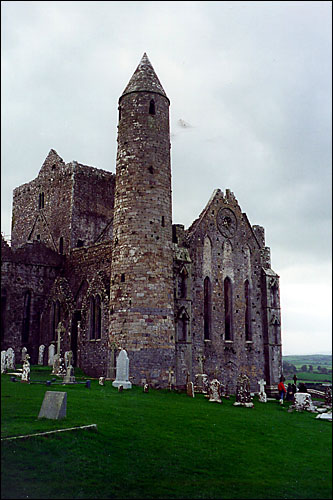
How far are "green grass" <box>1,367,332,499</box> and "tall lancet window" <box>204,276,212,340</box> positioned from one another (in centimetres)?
2053

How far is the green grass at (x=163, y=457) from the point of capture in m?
7.73

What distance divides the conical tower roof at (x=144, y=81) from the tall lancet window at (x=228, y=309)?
13865 millimetres

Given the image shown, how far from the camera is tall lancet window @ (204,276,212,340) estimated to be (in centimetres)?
3312

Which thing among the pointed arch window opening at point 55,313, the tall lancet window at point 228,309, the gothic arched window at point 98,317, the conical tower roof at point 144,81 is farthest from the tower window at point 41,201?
the tall lancet window at point 228,309

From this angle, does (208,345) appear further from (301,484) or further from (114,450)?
(301,484)

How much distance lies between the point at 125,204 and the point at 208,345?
11390 millimetres

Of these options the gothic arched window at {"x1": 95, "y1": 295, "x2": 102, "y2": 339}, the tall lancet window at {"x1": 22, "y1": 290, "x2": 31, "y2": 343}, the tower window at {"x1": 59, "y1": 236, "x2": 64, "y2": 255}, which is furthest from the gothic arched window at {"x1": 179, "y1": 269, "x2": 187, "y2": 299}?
the tower window at {"x1": 59, "y1": 236, "x2": 64, "y2": 255}

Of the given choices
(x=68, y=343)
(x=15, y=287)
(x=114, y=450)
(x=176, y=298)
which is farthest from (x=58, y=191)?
(x=114, y=450)

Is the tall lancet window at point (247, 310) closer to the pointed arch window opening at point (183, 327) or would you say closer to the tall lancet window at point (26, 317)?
the pointed arch window opening at point (183, 327)

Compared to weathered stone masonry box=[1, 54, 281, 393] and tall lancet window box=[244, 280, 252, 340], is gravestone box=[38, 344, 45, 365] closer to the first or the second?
weathered stone masonry box=[1, 54, 281, 393]

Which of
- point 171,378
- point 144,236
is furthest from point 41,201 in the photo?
point 171,378

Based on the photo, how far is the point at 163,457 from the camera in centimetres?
1012

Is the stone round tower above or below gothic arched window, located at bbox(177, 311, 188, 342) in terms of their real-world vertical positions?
above

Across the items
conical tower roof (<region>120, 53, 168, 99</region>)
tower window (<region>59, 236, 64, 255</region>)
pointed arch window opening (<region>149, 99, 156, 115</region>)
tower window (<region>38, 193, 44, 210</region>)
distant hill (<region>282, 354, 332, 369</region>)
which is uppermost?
conical tower roof (<region>120, 53, 168, 99</region>)
